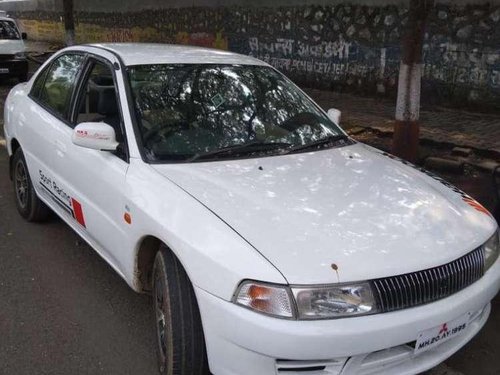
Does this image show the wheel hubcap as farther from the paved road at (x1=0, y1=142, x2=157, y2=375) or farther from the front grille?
the front grille

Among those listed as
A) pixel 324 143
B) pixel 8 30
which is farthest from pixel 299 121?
pixel 8 30

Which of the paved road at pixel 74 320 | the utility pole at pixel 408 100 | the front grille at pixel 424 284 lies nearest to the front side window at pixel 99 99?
the paved road at pixel 74 320

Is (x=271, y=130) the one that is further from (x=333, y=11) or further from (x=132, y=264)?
(x=333, y=11)

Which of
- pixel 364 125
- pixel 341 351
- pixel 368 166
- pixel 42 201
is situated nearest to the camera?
pixel 341 351

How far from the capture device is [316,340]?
2.25m

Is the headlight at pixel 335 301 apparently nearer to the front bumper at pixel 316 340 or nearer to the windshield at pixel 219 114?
the front bumper at pixel 316 340

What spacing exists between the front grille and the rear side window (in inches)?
106

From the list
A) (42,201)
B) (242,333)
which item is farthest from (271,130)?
(42,201)

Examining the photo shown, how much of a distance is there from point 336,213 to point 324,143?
1.03m

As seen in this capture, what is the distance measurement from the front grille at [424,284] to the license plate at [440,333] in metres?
0.13

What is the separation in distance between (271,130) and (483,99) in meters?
6.48

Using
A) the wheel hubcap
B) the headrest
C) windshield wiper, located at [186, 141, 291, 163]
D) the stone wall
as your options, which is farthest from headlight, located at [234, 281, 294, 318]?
the stone wall

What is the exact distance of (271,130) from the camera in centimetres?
361

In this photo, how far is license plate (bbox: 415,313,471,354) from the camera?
97.2 inches
